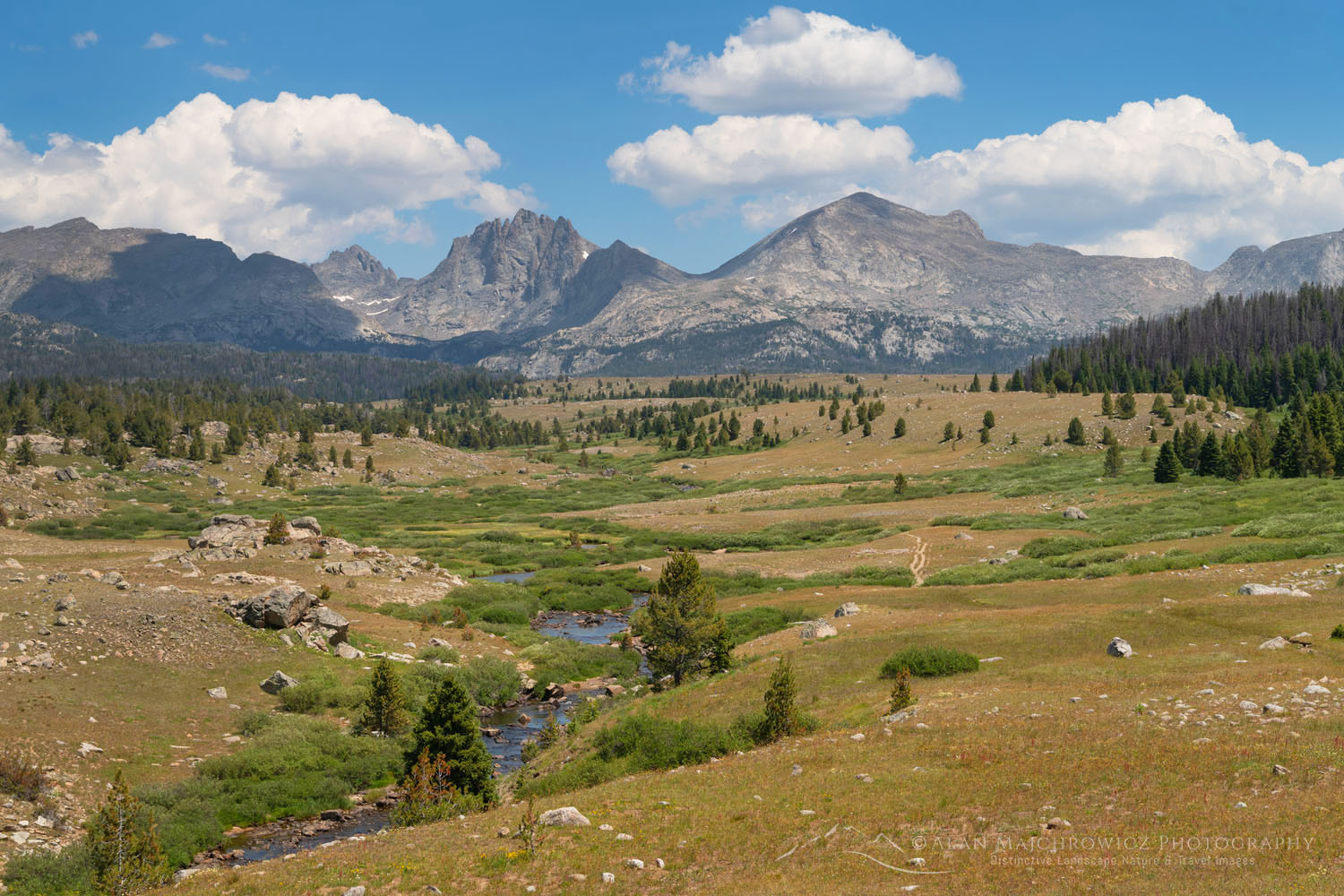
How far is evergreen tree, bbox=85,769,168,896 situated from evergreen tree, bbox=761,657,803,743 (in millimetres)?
19425

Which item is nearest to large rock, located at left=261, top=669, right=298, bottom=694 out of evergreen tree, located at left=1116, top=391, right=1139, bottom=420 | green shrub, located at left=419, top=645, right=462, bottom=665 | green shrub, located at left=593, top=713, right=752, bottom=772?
green shrub, located at left=419, top=645, right=462, bottom=665

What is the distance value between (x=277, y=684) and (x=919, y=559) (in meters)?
57.8

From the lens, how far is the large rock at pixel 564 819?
74.2 ft

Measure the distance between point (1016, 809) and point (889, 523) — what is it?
88.3 meters

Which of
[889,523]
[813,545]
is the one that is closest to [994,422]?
[889,523]

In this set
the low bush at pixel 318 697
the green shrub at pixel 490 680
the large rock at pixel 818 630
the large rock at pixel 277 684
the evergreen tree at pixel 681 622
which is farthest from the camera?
the green shrub at pixel 490 680

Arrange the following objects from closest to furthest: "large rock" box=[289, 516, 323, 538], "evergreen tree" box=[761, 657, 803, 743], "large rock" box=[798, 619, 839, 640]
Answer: "evergreen tree" box=[761, 657, 803, 743] → "large rock" box=[798, 619, 839, 640] → "large rock" box=[289, 516, 323, 538]

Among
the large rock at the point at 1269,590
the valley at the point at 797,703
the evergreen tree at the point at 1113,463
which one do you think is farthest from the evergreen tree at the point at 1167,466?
the large rock at the point at 1269,590

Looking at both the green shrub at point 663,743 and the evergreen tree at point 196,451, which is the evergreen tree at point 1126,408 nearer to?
the green shrub at point 663,743

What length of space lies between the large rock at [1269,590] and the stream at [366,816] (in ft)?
118

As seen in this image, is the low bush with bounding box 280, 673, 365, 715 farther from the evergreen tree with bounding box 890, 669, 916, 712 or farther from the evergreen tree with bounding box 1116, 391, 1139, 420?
the evergreen tree with bounding box 1116, 391, 1139, 420

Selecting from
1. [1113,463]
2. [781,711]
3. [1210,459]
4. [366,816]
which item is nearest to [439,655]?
[366,816]

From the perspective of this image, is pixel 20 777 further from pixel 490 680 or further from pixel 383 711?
pixel 490 680

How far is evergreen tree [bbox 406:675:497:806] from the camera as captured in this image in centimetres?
3031
